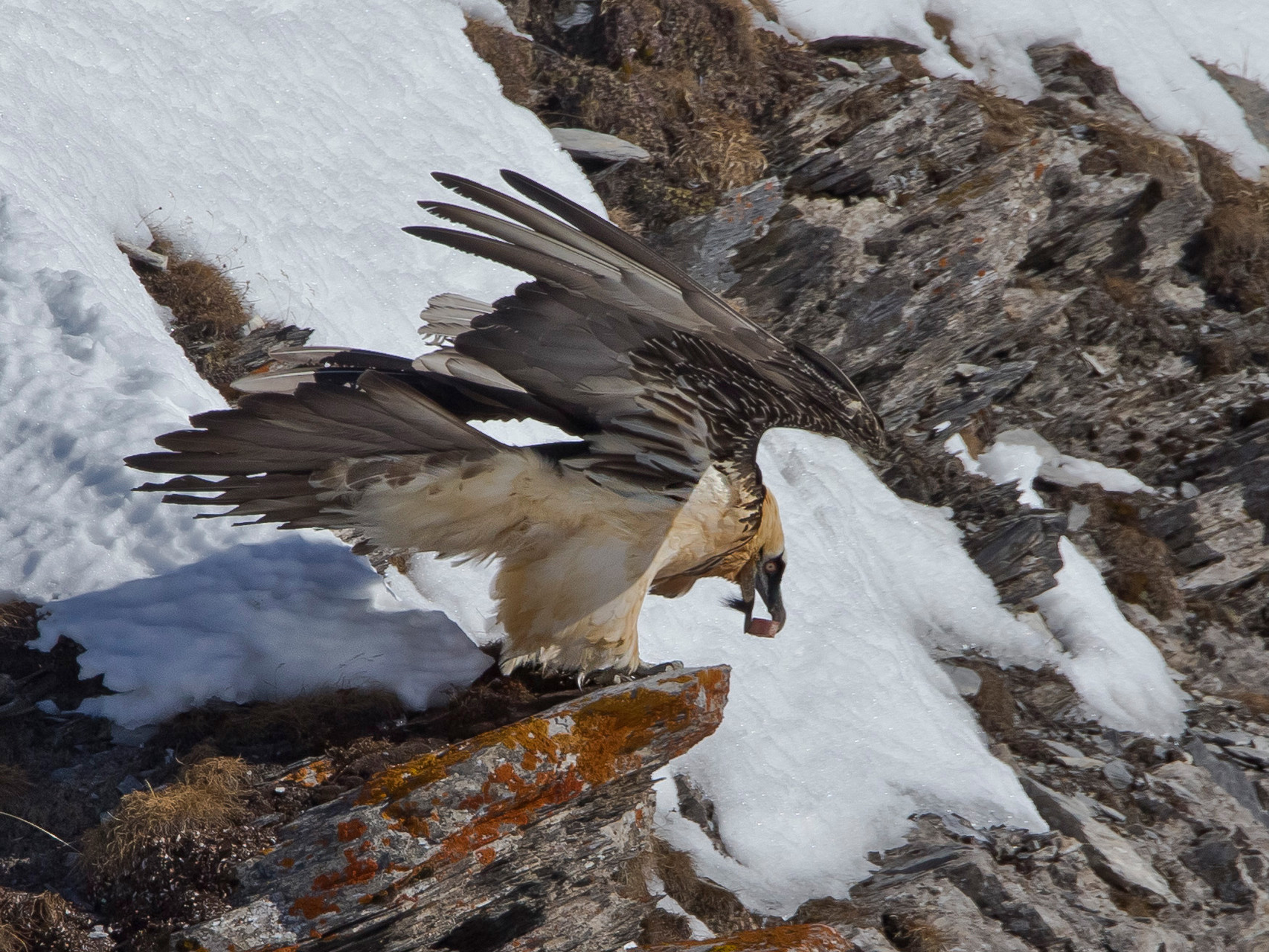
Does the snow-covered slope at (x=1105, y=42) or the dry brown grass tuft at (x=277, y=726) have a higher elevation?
the snow-covered slope at (x=1105, y=42)

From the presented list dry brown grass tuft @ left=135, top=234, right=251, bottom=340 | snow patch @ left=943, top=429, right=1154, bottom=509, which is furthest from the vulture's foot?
snow patch @ left=943, top=429, right=1154, bottom=509

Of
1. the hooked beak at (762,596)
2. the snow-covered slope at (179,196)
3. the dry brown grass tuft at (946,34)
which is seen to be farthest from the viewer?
the dry brown grass tuft at (946,34)

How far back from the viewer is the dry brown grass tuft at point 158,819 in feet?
12.7

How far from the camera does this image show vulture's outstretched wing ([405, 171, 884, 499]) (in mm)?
4168

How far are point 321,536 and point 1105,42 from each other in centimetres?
1395

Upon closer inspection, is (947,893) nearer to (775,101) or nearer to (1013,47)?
(775,101)

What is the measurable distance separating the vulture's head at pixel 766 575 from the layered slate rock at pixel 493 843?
119 cm

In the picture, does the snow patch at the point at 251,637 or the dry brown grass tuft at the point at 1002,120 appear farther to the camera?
the dry brown grass tuft at the point at 1002,120

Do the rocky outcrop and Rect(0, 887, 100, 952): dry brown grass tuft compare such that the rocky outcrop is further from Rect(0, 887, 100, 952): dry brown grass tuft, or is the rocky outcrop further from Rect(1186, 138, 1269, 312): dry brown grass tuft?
Rect(0, 887, 100, 952): dry brown grass tuft

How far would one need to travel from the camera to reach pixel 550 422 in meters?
5.11

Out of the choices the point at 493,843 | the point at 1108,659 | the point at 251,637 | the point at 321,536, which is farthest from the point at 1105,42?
the point at 493,843

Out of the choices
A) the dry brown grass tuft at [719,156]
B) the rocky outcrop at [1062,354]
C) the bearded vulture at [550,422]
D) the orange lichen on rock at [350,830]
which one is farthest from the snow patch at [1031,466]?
the orange lichen on rock at [350,830]

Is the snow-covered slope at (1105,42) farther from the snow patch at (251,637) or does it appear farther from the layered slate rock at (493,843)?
the layered slate rock at (493,843)

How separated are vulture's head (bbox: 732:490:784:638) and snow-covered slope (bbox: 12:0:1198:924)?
1300 millimetres
